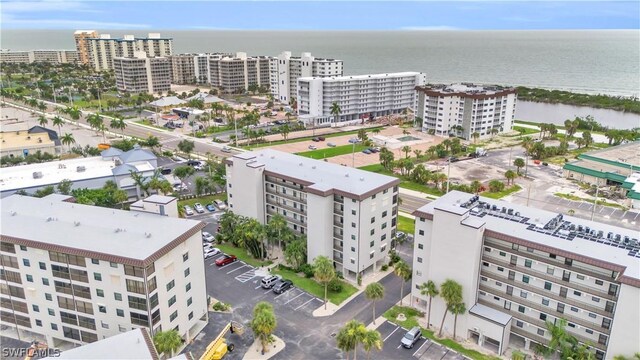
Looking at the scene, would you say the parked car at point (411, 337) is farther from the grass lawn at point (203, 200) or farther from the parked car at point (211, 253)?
the grass lawn at point (203, 200)

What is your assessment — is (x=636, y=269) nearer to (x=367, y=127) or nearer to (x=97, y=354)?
(x=97, y=354)

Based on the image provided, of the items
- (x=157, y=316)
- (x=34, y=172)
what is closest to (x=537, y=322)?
(x=157, y=316)

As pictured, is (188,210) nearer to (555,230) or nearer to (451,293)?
(451,293)

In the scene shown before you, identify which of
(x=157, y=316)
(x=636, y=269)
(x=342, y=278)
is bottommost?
(x=342, y=278)

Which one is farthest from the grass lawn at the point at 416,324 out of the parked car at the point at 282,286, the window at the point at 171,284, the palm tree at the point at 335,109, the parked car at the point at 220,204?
the palm tree at the point at 335,109

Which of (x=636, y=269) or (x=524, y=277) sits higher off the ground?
(x=636, y=269)

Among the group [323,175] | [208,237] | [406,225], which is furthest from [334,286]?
[406,225]

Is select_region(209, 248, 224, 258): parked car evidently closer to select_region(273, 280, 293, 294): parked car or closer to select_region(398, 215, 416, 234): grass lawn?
select_region(273, 280, 293, 294): parked car
